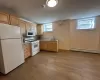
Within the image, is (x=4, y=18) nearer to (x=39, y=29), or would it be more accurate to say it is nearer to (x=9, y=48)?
(x=9, y=48)

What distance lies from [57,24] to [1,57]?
3926 millimetres

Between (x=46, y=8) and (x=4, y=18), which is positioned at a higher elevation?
(x=46, y=8)

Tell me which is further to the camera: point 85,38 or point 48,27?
point 48,27

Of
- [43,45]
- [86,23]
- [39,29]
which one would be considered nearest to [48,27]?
[39,29]

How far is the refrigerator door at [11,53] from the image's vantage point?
2.06m

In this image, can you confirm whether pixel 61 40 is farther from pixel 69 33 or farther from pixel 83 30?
pixel 83 30

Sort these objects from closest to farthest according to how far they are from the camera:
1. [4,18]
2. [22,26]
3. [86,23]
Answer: [4,18]
[22,26]
[86,23]

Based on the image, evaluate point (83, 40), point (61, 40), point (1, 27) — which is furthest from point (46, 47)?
point (1, 27)

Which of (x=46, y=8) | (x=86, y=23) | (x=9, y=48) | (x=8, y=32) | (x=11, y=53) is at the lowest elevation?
(x=11, y=53)

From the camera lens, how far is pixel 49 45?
15.7ft

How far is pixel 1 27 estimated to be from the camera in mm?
1981

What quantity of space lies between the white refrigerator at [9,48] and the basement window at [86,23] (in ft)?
12.4

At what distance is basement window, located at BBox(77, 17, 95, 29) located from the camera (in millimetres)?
4048

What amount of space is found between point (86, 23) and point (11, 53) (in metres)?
4.38
